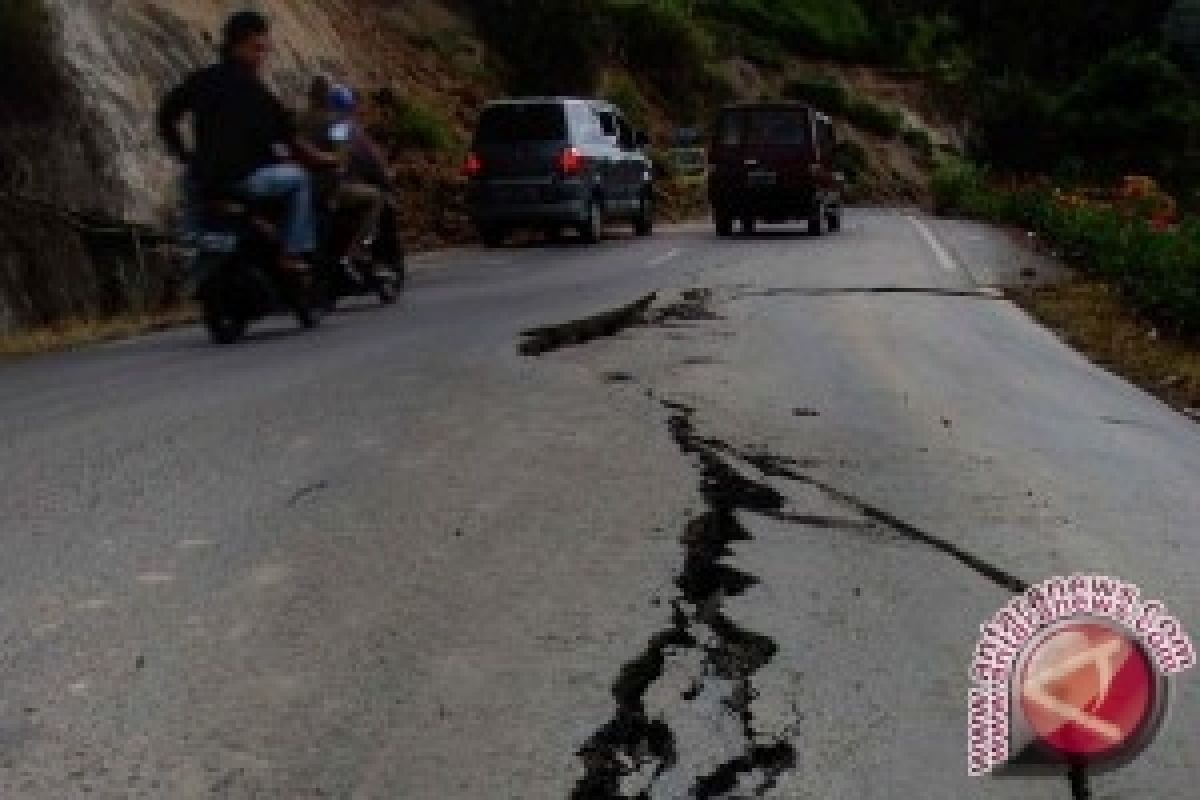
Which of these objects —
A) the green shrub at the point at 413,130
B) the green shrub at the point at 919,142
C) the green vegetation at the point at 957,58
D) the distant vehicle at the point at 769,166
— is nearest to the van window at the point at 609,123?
the distant vehicle at the point at 769,166

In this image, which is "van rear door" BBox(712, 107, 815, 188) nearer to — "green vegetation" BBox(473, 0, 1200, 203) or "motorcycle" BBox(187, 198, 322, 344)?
"green vegetation" BBox(473, 0, 1200, 203)

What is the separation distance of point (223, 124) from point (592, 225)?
14.6 metres

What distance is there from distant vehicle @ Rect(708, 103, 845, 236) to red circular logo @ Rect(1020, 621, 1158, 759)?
26.6 metres

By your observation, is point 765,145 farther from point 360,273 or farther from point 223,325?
point 223,325

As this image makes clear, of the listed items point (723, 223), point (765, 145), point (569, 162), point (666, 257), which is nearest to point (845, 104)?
point (765, 145)

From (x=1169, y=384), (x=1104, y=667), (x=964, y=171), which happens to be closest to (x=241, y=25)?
(x=1169, y=384)

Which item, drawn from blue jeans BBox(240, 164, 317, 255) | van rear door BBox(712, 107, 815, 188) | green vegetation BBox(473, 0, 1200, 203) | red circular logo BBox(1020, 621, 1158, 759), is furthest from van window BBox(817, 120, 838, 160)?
red circular logo BBox(1020, 621, 1158, 759)

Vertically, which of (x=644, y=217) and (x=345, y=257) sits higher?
(x=345, y=257)

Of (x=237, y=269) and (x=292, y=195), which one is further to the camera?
(x=292, y=195)

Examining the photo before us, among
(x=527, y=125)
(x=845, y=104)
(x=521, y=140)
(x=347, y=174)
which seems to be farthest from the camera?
(x=845, y=104)

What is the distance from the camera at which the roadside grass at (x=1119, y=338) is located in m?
12.1

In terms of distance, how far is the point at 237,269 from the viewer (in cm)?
1238

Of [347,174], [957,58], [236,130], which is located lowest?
[957,58]

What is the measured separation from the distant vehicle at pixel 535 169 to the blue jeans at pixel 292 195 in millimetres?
13353
